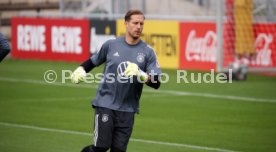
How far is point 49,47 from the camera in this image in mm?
29578

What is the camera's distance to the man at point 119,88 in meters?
9.78

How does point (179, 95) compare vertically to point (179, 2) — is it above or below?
below

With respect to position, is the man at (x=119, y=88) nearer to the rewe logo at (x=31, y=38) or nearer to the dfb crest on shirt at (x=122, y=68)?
the dfb crest on shirt at (x=122, y=68)

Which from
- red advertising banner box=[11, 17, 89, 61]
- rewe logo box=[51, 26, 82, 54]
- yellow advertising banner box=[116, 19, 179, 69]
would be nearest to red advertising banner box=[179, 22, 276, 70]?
yellow advertising banner box=[116, 19, 179, 69]

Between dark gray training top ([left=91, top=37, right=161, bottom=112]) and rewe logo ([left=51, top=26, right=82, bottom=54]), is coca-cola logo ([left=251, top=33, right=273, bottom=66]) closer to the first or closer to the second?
rewe logo ([left=51, top=26, right=82, bottom=54])

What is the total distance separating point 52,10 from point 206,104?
Result: 1756 centimetres

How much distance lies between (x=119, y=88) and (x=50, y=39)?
1982 cm

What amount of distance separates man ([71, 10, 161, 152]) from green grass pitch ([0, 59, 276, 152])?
9.52 feet

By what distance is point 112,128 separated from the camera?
9828 millimetres

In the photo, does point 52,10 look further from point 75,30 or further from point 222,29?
point 222,29

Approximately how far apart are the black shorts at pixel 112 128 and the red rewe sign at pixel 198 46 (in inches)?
576

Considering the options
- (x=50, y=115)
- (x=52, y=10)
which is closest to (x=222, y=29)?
(x=50, y=115)

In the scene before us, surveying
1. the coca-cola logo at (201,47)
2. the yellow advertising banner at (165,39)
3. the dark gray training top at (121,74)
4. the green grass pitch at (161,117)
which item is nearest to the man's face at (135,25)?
the dark gray training top at (121,74)

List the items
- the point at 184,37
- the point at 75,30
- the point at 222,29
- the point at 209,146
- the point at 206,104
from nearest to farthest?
the point at 209,146 < the point at 206,104 < the point at 222,29 < the point at 184,37 < the point at 75,30
